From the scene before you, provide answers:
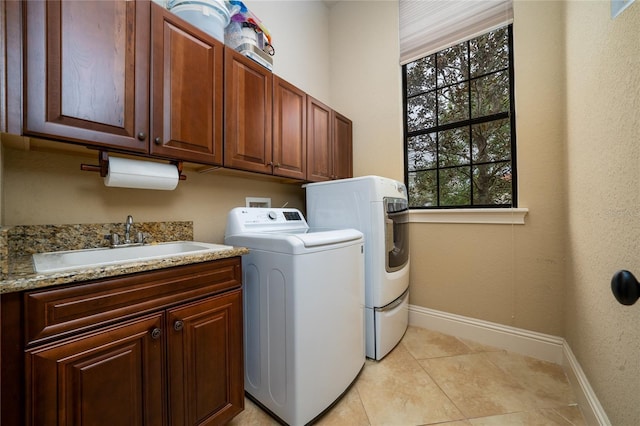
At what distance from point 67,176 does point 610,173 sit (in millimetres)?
2382

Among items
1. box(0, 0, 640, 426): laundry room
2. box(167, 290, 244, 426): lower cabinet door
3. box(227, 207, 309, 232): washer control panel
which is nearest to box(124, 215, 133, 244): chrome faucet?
box(0, 0, 640, 426): laundry room

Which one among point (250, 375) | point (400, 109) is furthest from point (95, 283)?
point (400, 109)

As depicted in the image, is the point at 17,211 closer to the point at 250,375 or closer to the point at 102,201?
the point at 102,201

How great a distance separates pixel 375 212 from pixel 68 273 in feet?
5.00

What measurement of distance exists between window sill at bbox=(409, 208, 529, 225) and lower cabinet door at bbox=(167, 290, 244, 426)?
1.75m

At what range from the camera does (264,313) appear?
1305 mm

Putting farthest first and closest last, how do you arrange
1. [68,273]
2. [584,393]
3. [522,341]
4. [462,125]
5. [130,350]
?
[462,125] < [522,341] < [584,393] < [130,350] < [68,273]

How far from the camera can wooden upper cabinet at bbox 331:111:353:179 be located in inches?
96.5

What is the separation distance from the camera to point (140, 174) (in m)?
1.22

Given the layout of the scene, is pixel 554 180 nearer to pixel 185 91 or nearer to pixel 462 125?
pixel 462 125

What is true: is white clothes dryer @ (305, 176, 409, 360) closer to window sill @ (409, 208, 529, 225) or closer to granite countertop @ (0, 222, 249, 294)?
window sill @ (409, 208, 529, 225)

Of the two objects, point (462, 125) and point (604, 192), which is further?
point (462, 125)

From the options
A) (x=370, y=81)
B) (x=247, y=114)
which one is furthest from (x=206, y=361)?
(x=370, y=81)

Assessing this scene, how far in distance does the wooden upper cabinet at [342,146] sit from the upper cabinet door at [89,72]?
1601 millimetres
